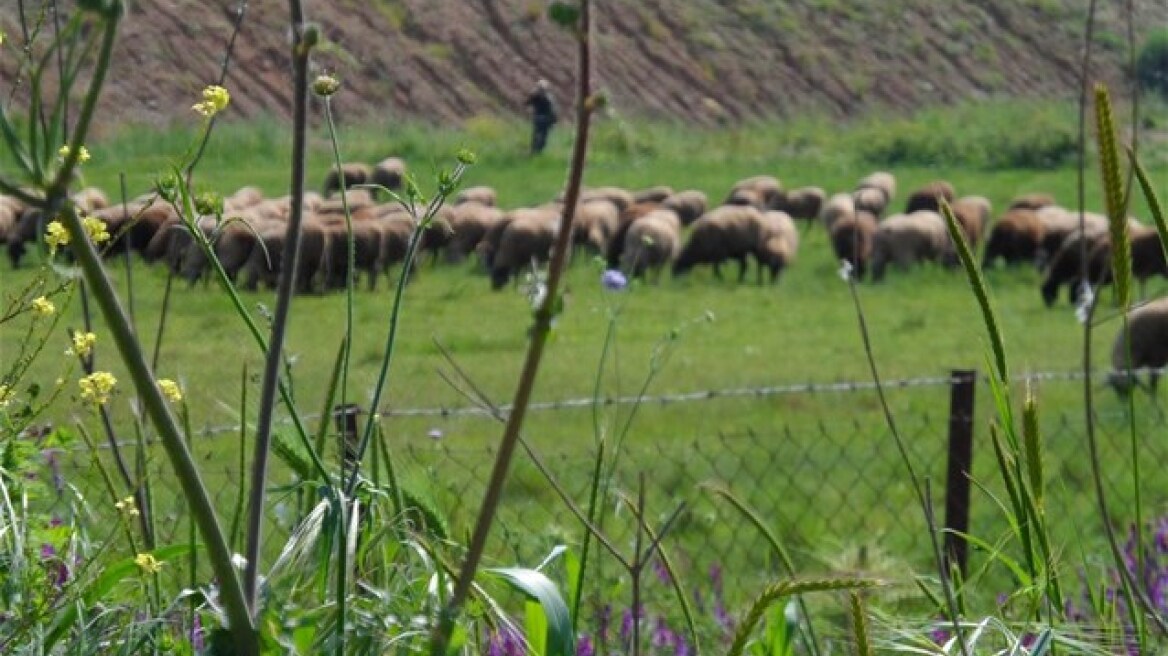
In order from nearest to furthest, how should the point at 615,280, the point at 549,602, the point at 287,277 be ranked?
the point at 287,277 → the point at 549,602 → the point at 615,280

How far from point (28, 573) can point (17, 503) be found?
364 mm

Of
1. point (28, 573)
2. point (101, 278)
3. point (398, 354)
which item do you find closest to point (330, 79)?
point (101, 278)

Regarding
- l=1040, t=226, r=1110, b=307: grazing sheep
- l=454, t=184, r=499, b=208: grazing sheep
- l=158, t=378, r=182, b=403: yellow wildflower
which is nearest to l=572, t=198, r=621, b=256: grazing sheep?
l=454, t=184, r=499, b=208: grazing sheep

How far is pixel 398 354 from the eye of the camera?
15336 mm

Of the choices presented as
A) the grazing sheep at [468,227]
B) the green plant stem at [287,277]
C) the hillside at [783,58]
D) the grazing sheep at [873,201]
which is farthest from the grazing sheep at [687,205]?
the green plant stem at [287,277]

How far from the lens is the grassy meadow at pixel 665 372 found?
16.8 ft

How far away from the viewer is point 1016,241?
27219 mm

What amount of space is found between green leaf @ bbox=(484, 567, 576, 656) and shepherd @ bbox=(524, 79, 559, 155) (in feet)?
109

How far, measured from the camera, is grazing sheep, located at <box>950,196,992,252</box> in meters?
29.2

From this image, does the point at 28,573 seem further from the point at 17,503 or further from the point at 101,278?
the point at 101,278

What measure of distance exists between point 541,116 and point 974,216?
8.24m

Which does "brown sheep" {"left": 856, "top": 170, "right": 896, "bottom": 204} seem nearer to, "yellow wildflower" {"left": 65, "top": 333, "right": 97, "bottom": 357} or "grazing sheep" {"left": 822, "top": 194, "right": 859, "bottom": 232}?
Answer: "grazing sheep" {"left": 822, "top": 194, "right": 859, "bottom": 232}

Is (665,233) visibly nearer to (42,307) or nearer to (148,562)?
(42,307)

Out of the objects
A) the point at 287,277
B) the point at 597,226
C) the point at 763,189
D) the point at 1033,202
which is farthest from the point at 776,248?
the point at 287,277
